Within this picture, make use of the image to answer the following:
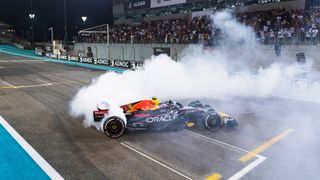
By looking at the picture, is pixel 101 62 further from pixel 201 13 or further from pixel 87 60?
pixel 201 13

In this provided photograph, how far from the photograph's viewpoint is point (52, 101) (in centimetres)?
1455

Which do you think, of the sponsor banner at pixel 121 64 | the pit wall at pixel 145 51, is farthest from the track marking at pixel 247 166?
the sponsor banner at pixel 121 64

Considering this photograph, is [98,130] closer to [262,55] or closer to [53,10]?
[262,55]

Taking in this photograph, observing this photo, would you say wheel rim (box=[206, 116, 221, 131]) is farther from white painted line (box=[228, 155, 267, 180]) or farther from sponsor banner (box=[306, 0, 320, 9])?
sponsor banner (box=[306, 0, 320, 9])

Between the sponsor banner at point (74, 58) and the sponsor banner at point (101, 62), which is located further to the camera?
the sponsor banner at point (74, 58)

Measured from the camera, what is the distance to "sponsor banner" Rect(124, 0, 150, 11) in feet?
139

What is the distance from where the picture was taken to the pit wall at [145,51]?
1983 cm

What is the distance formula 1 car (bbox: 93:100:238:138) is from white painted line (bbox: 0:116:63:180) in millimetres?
2108

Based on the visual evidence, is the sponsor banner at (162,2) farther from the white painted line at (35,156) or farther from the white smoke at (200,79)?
the white painted line at (35,156)

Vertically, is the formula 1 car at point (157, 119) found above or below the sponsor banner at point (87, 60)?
below

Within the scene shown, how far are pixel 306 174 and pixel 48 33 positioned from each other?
9204 centimetres

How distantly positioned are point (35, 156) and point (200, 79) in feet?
37.9

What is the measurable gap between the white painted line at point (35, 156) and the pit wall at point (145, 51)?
17866 mm

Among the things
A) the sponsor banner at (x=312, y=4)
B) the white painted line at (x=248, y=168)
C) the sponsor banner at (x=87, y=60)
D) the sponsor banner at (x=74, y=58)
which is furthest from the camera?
the sponsor banner at (x=74, y=58)
